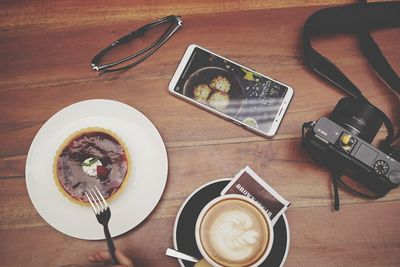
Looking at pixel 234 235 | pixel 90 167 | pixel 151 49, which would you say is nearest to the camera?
pixel 234 235

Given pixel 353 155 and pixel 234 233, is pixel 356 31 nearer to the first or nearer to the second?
pixel 353 155

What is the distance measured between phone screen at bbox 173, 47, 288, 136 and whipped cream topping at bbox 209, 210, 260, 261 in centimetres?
24

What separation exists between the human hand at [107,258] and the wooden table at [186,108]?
28 mm

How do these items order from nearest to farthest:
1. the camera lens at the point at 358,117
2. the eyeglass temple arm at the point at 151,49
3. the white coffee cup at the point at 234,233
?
the white coffee cup at the point at 234,233, the camera lens at the point at 358,117, the eyeglass temple arm at the point at 151,49

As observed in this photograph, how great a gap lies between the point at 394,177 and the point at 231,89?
1.30ft

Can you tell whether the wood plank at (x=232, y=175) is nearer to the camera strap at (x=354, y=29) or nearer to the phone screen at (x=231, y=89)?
the phone screen at (x=231, y=89)

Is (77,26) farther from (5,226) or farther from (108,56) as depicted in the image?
(5,226)

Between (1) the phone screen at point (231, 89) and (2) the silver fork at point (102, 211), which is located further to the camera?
(1) the phone screen at point (231, 89)

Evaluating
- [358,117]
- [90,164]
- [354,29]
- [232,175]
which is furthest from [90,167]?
[354,29]

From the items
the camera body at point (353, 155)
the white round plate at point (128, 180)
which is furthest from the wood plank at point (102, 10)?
the camera body at point (353, 155)

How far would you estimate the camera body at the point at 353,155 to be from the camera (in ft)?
2.56

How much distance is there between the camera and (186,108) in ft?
2.95

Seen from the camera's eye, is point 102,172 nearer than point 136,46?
Yes

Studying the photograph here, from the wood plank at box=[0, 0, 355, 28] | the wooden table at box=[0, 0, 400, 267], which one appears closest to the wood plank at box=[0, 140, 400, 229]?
the wooden table at box=[0, 0, 400, 267]
